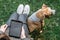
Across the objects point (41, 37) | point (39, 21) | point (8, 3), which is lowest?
point (41, 37)

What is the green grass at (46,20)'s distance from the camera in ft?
15.8

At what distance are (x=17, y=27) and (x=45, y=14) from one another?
2.21 ft

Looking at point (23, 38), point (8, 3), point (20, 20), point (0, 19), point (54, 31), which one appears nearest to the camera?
point (23, 38)

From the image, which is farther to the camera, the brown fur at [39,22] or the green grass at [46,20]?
the green grass at [46,20]

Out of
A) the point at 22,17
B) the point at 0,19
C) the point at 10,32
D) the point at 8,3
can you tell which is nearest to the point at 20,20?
the point at 22,17

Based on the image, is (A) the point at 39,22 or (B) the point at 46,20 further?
(B) the point at 46,20

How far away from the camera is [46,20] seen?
5160mm

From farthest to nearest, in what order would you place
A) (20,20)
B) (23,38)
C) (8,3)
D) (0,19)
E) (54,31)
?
(8,3) < (0,19) < (54,31) < (20,20) < (23,38)

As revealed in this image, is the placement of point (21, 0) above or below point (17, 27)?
above

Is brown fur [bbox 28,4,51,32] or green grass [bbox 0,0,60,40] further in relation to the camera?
green grass [bbox 0,0,60,40]

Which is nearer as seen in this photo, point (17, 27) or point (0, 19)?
point (17, 27)

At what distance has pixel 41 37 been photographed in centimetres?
478

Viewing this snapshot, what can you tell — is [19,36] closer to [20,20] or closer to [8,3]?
[20,20]

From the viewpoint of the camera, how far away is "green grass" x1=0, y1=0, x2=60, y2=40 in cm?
483
